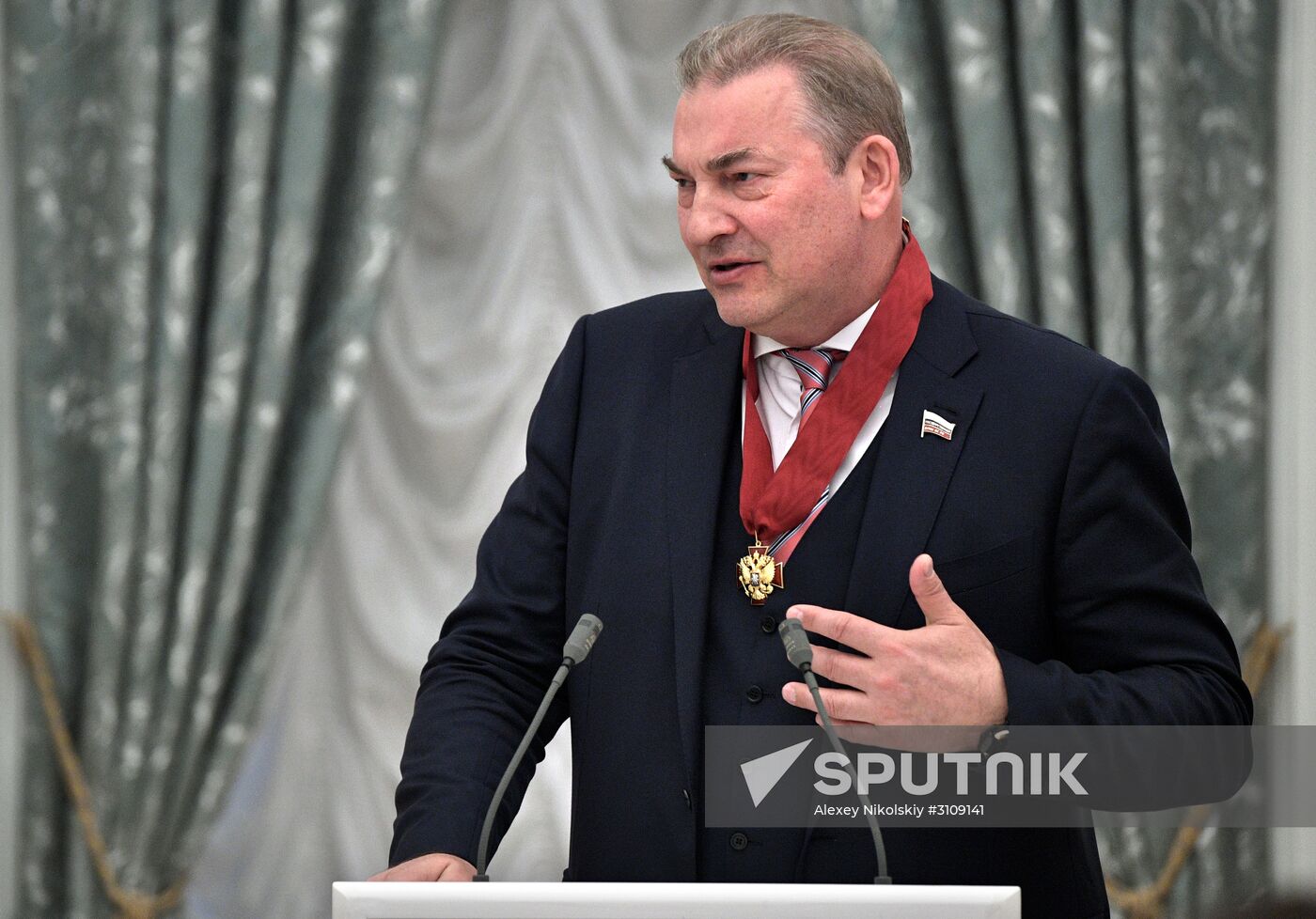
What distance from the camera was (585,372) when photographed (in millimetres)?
2143

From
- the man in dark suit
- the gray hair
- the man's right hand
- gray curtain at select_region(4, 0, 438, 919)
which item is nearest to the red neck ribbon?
the man in dark suit

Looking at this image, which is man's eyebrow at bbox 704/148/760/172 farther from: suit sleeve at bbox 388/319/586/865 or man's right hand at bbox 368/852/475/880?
man's right hand at bbox 368/852/475/880

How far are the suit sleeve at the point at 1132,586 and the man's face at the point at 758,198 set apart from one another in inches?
16.6

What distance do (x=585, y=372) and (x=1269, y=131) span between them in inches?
84.3

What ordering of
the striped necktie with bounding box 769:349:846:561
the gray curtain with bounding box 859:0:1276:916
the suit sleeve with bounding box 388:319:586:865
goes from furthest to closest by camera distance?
the gray curtain with bounding box 859:0:1276:916
the striped necktie with bounding box 769:349:846:561
the suit sleeve with bounding box 388:319:586:865

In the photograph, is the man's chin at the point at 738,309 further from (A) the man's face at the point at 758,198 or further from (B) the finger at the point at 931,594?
(B) the finger at the point at 931,594

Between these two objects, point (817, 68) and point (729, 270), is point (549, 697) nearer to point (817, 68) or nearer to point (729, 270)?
A: point (729, 270)

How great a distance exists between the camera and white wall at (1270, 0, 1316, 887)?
3.43 metres

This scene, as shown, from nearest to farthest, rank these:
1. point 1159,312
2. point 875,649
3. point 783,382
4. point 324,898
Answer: point 875,649, point 783,382, point 1159,312, point 324,898

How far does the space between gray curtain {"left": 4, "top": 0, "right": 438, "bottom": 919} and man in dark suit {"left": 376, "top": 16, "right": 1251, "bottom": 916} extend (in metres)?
1.68

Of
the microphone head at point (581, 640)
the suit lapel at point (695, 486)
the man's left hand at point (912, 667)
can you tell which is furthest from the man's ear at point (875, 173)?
the microphone head at point (581, 640)

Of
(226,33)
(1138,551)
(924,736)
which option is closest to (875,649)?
(924,736)

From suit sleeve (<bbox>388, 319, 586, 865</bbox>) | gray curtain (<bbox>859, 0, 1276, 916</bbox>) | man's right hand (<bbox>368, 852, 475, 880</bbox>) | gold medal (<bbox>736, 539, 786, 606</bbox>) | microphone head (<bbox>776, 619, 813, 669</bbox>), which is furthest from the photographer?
gray curtain (<bbox>859, 0, 1276, 916</bbox>)

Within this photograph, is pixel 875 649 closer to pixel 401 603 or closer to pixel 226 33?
pixel 401 603
